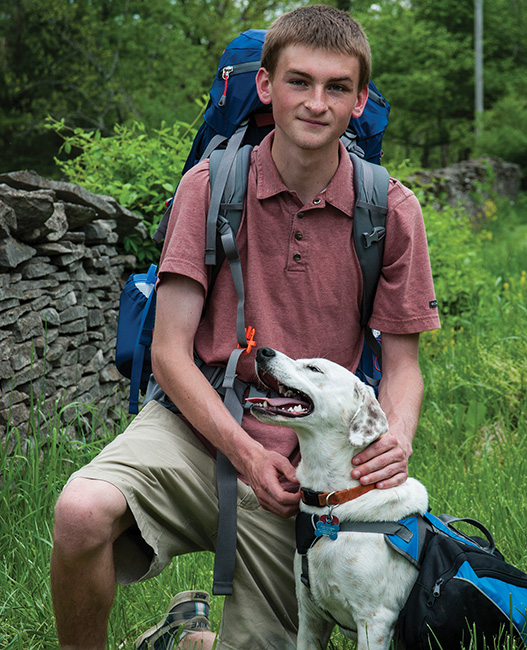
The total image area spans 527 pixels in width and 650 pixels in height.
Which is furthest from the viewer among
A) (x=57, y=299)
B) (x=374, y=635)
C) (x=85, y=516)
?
(x=57, y=299)

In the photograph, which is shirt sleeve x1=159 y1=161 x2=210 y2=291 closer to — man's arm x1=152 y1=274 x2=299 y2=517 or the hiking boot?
man's arm x1=152 y1=274 x2=299 y2=517

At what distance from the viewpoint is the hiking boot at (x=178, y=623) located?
107 inches

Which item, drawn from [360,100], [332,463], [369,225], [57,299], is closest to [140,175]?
[57,299]

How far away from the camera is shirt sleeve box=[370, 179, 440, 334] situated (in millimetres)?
2693

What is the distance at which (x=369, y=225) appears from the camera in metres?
2.66

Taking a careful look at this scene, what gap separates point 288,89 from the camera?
263 cm

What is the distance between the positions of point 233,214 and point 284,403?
725mm

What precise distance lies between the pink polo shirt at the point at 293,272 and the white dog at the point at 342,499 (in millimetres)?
218

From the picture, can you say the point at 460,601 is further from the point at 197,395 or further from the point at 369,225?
the point at 369,225

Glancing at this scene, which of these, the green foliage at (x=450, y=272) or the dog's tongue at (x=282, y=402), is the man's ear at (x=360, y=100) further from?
the green foliage at (x=450, y=272)

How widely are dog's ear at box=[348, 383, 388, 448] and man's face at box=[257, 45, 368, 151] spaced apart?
36.6 inches

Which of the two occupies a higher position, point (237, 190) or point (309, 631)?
point (237, 190)

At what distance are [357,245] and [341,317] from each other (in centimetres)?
28

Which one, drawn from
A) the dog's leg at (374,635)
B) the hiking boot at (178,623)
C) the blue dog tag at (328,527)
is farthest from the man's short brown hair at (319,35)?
the hiking boot at (178,623)
